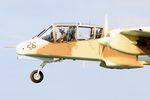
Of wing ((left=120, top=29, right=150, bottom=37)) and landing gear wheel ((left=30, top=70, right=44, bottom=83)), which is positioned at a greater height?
wing ((left=120, top=29, right=150, bottom=37))

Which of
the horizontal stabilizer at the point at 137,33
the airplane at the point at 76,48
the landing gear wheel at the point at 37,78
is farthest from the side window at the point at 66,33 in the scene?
the horizontal stabilizer at the point at 137,33

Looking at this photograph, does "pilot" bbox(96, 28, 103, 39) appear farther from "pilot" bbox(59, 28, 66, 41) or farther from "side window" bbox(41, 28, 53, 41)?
"side window" bbox(41, 28, 53, 41)

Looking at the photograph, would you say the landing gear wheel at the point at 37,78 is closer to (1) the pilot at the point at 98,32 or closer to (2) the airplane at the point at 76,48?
(2) the airplane at the point at 76,48

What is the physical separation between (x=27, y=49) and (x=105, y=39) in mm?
5637

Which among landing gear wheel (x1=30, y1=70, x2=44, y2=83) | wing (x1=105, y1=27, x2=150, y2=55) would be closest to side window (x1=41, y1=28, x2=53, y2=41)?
landing gear wheel (x1=30, y1=70, x2=44, y2=83)

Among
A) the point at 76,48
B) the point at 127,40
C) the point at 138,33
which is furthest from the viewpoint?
the point at 76,48

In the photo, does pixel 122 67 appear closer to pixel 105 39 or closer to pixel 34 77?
pixel 105 39

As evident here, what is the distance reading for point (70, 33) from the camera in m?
50.2

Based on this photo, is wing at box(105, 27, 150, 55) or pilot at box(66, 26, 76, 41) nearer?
wing at box(105, 27, 150, 55)

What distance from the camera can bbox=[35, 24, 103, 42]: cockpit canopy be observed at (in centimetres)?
4994

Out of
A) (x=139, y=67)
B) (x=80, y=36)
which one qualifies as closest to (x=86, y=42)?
(x=80, y=36)

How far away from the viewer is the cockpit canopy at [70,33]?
49.9m

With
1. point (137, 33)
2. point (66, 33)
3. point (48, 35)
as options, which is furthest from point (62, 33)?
point (137, 33)

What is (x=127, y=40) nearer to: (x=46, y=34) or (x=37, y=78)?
(x=46, y=34)
